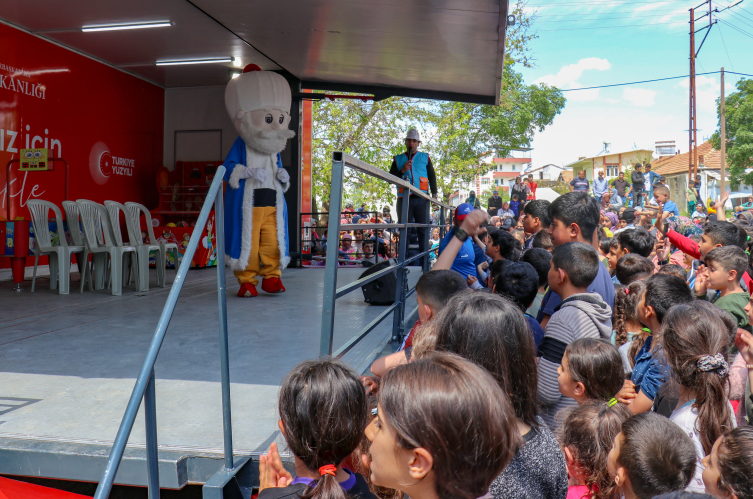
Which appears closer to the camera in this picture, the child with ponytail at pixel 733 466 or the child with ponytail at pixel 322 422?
the child with ponytail at pixel 733 466

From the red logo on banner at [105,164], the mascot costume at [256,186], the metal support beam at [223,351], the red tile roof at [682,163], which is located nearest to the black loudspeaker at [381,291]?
the mascot costume at [256,186]

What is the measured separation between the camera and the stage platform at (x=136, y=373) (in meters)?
2.06

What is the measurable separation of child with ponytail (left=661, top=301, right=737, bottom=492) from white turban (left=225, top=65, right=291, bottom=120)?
14.5ft

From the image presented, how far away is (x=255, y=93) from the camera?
5.50m

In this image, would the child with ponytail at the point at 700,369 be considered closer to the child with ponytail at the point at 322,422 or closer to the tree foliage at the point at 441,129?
the child with ponytail at the point at 322,422

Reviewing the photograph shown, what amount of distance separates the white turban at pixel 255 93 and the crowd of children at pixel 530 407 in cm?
364

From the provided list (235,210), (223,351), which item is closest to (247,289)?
(235,210)

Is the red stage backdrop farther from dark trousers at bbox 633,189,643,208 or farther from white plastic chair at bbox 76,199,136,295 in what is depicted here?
dark trousers at bbox 633,189,643,208

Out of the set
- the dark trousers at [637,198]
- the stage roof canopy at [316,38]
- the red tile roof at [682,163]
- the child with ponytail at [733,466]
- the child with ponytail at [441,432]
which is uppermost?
the red tile roof at [682,163]

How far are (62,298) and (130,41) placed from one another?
3551 mm

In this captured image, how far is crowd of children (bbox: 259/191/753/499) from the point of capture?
0.96 meters

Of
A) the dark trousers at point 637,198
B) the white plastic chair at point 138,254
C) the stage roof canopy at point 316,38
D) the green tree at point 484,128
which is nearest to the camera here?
the stage roof canopy at point 316,38

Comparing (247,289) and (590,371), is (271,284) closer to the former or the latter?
(247,289)

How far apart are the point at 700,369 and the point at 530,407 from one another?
659 mm
